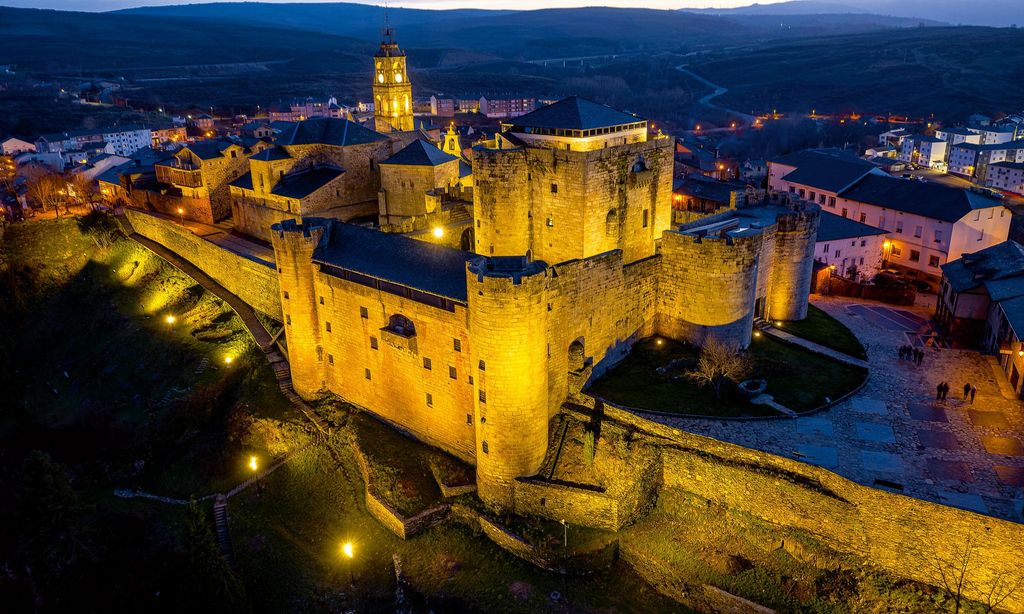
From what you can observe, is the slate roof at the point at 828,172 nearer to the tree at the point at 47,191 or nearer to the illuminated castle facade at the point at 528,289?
the illuminated castle facade at the point at 528,289

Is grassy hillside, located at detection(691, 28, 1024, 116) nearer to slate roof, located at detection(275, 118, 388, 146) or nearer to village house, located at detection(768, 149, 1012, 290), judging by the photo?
village house, located at detection(768, 149, 1012, 290)

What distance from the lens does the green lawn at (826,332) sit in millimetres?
33875

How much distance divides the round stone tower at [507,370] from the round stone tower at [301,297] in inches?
432

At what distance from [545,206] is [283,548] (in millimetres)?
19165

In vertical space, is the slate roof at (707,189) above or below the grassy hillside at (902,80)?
below

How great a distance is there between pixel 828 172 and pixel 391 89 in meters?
41.8

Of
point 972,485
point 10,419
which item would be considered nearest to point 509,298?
point 972,485

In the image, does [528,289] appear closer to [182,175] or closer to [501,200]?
[501,200]

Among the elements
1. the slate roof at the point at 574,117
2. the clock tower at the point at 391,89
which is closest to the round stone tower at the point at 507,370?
the slate roof at the point at 574,117

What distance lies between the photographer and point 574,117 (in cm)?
3269

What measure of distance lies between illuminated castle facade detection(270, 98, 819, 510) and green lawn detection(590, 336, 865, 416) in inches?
41.4

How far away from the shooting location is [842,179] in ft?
194

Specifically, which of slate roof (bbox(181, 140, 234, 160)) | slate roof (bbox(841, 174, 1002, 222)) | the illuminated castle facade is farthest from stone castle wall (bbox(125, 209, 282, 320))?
slate roof (bbox(841, 174, 1002, 222))

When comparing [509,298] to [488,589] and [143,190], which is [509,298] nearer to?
[488,589]
